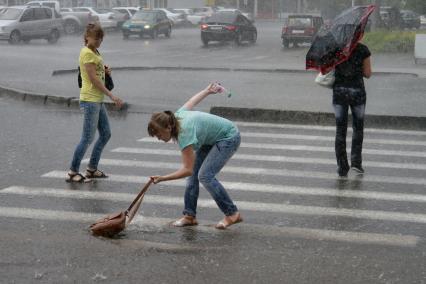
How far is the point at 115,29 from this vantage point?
50.9 meters

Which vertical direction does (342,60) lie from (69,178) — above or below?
above

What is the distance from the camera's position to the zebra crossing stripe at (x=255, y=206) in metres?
7.40

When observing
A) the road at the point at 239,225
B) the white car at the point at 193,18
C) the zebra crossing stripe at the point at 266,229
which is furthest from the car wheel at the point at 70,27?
the zebra crossing stripe at the point at 266,229

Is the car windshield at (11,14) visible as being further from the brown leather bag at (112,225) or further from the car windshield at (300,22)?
the brown leather bag at (112,225)

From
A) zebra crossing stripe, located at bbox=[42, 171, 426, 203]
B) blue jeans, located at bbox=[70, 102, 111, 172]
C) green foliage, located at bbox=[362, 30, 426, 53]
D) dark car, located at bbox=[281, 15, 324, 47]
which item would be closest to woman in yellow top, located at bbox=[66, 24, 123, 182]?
blue jeans, located at bbox=[70, 102, 111, 172]

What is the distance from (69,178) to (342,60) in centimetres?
335

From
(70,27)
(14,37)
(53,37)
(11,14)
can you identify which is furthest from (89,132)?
(70,27)

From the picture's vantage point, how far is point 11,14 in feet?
122

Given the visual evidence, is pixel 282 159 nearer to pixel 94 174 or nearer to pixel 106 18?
pixel 94 174

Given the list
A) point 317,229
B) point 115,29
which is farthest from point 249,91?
point 115,29

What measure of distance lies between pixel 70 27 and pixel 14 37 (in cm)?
1143

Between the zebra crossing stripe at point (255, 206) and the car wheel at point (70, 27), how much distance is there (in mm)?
40582

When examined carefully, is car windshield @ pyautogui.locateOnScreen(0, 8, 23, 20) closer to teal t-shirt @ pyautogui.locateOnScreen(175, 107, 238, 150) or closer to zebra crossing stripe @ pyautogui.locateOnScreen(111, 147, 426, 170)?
zebra crossing stripe @ pyautogui.locateOnScreen(111, 147, 426, 170)

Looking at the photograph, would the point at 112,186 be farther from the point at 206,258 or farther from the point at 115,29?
the point at 115,29
